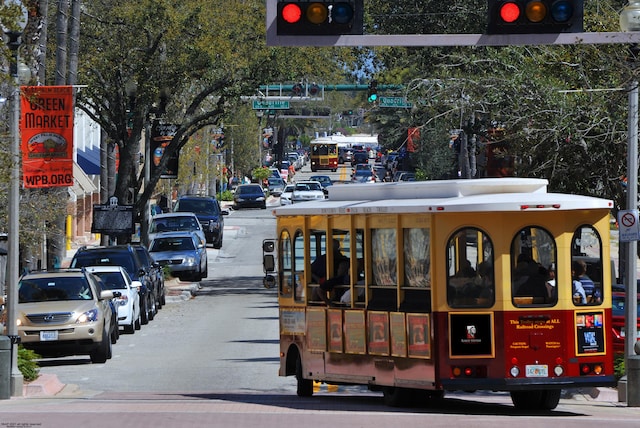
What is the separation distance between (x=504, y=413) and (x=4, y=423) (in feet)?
19.8

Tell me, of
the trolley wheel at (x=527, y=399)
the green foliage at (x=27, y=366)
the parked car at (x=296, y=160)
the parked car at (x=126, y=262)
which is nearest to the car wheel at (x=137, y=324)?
the parked car at (x=126, y=262)

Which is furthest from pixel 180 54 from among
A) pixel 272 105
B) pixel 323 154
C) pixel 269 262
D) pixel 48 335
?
pixel 323 154

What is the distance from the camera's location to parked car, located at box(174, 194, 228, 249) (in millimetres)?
58250

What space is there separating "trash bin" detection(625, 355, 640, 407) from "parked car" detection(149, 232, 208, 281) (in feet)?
89.5

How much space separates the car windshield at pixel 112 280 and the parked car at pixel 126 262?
4.54 ft

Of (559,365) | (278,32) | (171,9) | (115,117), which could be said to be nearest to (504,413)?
(559,365)

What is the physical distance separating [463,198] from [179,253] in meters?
29.8

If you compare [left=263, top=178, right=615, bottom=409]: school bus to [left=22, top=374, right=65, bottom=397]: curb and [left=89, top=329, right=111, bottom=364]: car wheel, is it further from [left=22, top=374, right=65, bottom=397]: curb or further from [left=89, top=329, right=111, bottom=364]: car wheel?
[left=89, top=329, right=111, bottom=364]: car wheel

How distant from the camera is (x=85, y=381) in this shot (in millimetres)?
21812

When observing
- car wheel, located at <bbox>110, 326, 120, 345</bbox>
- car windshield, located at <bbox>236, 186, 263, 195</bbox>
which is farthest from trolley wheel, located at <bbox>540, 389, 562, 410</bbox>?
car windshield, located at <bbox>236, 186, 263, 195</bbox>

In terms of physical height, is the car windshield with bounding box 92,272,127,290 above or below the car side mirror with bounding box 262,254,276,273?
below

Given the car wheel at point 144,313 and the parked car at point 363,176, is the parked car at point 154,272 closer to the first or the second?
the car wheel at point 144,313

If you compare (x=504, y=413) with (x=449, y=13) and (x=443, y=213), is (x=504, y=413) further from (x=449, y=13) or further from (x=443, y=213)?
(x=449, y=13)

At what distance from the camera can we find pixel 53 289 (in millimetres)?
24875
